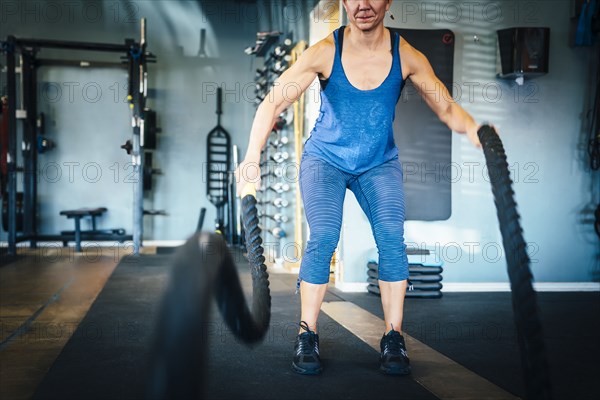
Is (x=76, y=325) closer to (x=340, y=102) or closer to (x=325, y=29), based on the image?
(x=340, y=102)

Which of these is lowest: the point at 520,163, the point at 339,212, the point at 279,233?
the point at 279,233

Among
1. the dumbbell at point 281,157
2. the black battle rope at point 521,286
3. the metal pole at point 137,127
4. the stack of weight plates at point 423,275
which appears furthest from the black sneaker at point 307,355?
the metal pole at point 137,127

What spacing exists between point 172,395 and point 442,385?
126 centimetres

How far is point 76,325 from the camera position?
2762 millimetres

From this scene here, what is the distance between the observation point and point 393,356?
196 cm

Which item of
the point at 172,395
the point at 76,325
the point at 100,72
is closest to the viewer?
the point at 172,395

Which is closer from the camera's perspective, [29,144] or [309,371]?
[309,371]

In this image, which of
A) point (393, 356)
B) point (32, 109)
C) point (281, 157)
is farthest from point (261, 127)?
point (32, 109)

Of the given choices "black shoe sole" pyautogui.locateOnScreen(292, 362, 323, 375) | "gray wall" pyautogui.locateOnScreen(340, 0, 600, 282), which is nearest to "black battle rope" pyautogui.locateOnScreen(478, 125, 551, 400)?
"black shoe sole" pyautogui.locateOnScreen(292, 362, 323, 375)

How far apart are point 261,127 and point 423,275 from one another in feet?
6.97

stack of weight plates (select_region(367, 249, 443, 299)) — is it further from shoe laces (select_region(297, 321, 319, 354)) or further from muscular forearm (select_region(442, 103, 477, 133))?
muscular forearm (select_region(442, 103, 477, 133))

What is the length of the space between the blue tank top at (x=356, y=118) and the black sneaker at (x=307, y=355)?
0.60 m

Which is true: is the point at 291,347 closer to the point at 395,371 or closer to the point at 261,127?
the point at 395,371

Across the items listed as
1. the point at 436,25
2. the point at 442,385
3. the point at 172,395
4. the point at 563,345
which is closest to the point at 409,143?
the point at 436,25
